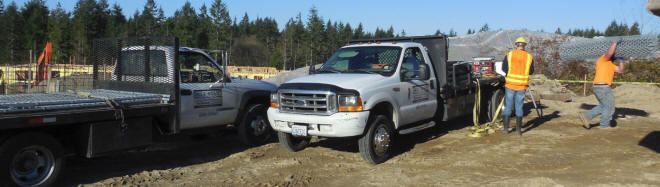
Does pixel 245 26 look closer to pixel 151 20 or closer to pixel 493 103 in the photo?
pixel 151 20

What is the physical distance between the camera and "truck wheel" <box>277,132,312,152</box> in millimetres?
7832

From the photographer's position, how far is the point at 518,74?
925cm

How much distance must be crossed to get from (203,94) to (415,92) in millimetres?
3441

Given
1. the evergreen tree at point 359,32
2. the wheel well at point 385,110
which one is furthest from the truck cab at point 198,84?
the evergreen tree at point 359,32

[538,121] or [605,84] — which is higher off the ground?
[605,84]

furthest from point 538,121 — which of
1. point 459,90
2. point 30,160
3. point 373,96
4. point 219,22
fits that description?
point 219,22

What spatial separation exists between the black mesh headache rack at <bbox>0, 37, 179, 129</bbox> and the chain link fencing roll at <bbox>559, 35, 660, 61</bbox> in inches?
773

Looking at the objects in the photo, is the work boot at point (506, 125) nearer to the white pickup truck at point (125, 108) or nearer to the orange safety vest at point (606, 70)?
the orange safety vest at point (606, 70)

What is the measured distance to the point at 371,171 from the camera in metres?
6.73

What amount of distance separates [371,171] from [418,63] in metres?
2.40

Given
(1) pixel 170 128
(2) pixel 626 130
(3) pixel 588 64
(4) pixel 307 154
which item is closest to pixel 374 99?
(4) pixel 307 154

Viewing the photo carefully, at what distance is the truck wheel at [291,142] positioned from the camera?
783cm

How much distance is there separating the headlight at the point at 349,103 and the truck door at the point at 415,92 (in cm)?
113

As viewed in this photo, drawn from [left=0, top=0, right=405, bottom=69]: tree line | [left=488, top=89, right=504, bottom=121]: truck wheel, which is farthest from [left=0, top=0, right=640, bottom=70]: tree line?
[left=488, top=89, right=504, bottom=121]: truck wheel
